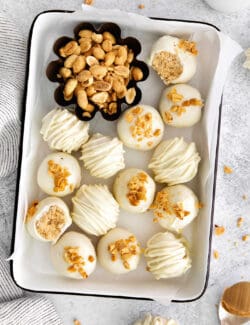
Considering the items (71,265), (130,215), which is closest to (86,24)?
(130,215)

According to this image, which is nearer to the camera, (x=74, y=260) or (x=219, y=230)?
(x=74, y=260)

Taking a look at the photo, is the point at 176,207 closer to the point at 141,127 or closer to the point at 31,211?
the point at 141,127

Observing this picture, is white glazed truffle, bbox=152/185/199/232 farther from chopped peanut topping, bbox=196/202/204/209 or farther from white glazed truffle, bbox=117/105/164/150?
white glazed truffle, bbox=117/105/164/150

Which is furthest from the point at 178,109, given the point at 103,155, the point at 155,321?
the point at 155,321

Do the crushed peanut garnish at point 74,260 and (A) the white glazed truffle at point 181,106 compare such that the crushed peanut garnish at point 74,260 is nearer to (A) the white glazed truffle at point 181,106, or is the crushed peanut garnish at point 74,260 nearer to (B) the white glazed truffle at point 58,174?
(B) the white glazed truffle at point 58,174

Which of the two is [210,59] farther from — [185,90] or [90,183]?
[90,183]

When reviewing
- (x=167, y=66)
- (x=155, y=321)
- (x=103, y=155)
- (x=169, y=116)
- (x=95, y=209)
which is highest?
(x=167, y=66)
